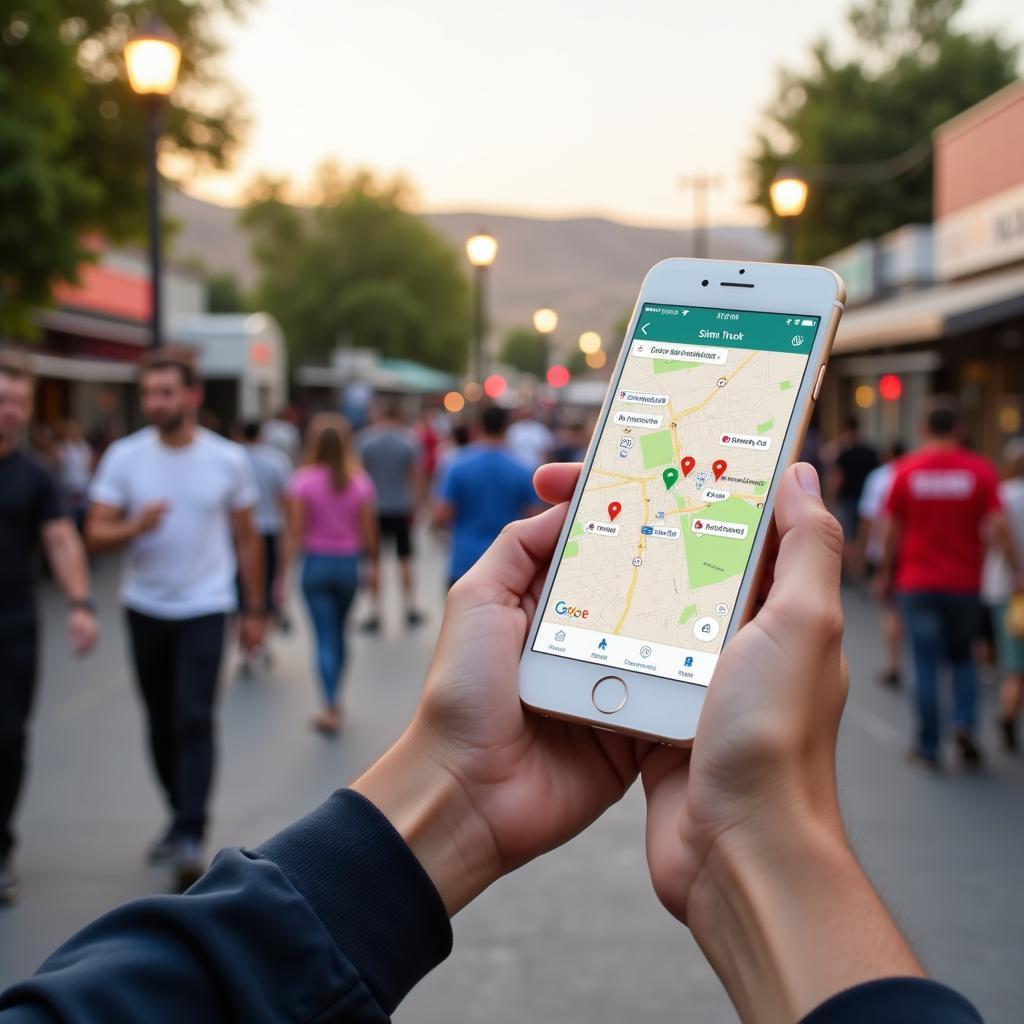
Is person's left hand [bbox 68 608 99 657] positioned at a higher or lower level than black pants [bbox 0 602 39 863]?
higher

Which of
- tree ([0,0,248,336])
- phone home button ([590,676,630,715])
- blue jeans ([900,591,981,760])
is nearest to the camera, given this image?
phone home button ([590,676,630,715])

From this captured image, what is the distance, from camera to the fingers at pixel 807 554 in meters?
1.54

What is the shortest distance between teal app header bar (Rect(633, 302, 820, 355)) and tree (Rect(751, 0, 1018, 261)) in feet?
145

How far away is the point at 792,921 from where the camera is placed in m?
1.28

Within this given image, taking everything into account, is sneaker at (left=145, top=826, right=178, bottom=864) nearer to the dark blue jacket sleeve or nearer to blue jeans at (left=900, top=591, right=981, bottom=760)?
blue jeans at (left=900, top=591, right=981, bottom=760)

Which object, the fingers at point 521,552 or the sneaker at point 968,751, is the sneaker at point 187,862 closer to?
the fingers at point 521,552

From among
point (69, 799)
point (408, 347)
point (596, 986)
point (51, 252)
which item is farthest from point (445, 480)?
point (408, 347)

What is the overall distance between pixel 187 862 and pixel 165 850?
229 millimetres

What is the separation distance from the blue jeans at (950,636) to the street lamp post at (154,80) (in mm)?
6164

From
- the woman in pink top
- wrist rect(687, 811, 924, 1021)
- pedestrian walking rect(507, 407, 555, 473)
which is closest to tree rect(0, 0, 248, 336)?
pedestrian walking rect(507, 407, 555, 473)

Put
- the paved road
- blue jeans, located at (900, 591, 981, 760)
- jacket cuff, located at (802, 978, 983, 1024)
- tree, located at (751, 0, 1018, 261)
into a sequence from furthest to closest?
1. tree, located at (751, 0, 1018, 261)
2. blue jeans, located at (900, 591, 981, 760)
3. the paved road
4. jacket cuff, located at (802, 978, 983, 1024)

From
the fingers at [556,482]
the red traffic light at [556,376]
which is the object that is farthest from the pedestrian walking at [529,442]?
the red traffic light at [556,376]

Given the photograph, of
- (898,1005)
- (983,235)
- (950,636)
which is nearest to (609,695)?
(898,1005)

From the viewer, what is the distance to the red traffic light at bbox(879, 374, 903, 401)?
27250 millimetres
